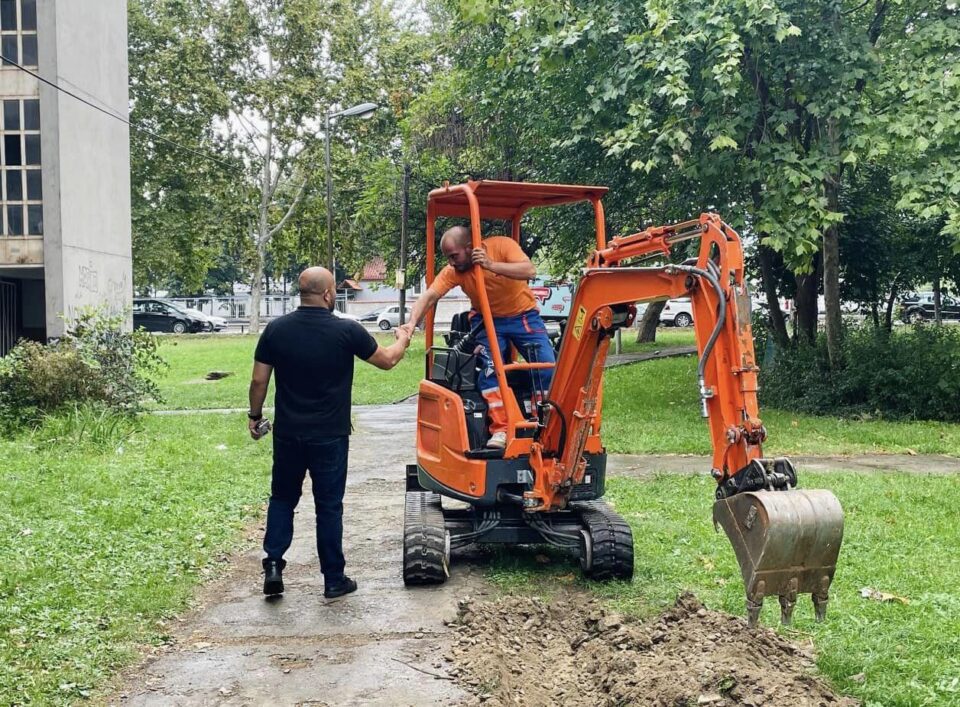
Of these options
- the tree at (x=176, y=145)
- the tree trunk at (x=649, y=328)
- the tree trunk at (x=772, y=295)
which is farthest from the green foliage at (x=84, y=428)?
the tree at (x=176, y=145)

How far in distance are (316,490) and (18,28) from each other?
1454 cm

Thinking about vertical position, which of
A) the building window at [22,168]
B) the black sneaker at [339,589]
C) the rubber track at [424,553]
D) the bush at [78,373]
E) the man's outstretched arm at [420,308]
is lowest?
the black sneaker at [339,589]

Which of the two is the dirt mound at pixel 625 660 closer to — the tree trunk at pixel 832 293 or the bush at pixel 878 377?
the bush at pixel 878 377

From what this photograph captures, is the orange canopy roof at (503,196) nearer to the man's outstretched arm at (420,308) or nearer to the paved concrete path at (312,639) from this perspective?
the man's outstretched arm at (420,308)

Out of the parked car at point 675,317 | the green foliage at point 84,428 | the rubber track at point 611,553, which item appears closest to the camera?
the rubber track at point 611,553

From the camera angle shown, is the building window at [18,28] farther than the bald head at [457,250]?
Yes

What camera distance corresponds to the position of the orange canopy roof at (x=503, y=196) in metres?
7.27

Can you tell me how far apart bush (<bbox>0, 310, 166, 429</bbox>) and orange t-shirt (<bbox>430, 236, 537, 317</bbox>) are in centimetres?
820

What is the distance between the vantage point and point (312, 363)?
6.37 meters

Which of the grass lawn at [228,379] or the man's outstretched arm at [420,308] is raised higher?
the man's outstretched arm at [420,308]

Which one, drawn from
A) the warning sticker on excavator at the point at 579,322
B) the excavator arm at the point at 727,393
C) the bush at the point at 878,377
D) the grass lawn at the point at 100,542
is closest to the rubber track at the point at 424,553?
the excavator arm at the point at 727,393

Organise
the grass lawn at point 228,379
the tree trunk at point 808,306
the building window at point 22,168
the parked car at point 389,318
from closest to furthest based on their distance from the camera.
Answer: the tree trunk at point 808,306
the building window at point 22,168
the grass lawn at point 228,379
the parked car at point 389,318

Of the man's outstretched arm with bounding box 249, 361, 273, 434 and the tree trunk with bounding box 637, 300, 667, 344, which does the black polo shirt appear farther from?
the tree trunk with bounding box 637, 300, 667, 344

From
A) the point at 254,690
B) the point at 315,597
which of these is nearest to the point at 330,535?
the point at 315,597
